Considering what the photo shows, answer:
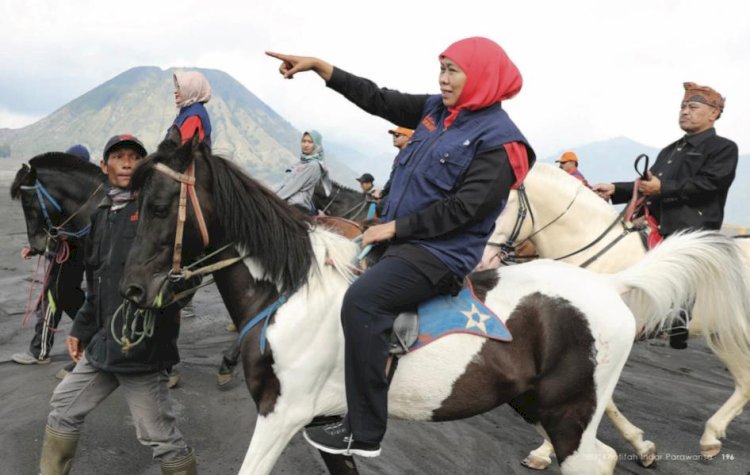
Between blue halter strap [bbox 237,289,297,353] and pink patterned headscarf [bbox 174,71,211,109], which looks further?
pink patterned headscarf [bbox 174,71,211,109]

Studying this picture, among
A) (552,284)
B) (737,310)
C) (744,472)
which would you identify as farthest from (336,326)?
(744,472)

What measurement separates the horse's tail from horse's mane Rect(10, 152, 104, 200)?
197 inches

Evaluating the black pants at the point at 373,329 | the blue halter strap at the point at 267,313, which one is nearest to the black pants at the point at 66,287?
the blue halter strap at the point at 267,313

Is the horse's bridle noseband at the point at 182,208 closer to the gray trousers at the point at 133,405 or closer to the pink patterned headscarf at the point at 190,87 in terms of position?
the gray trousers at the point at 133,405

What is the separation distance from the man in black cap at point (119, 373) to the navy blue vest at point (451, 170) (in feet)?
4.81

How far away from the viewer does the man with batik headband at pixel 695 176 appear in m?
4.52

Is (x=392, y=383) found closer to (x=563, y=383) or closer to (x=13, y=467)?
(x=563, y=383)

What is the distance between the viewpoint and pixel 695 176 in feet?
15.0

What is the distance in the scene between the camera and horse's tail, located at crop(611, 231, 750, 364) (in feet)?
9.73

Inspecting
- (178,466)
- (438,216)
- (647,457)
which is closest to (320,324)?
(438,216)

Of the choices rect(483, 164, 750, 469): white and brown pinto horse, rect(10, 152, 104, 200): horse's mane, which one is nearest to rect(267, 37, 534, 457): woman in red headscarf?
rect(483, 164, 750, 469): white and brown pinto horse

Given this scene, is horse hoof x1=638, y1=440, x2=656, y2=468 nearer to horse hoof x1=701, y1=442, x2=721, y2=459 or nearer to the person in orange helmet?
horse hoof x1=701, y1=442, x2=721, y2=459

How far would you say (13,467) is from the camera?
380 cm

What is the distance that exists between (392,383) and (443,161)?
44.3 inches
